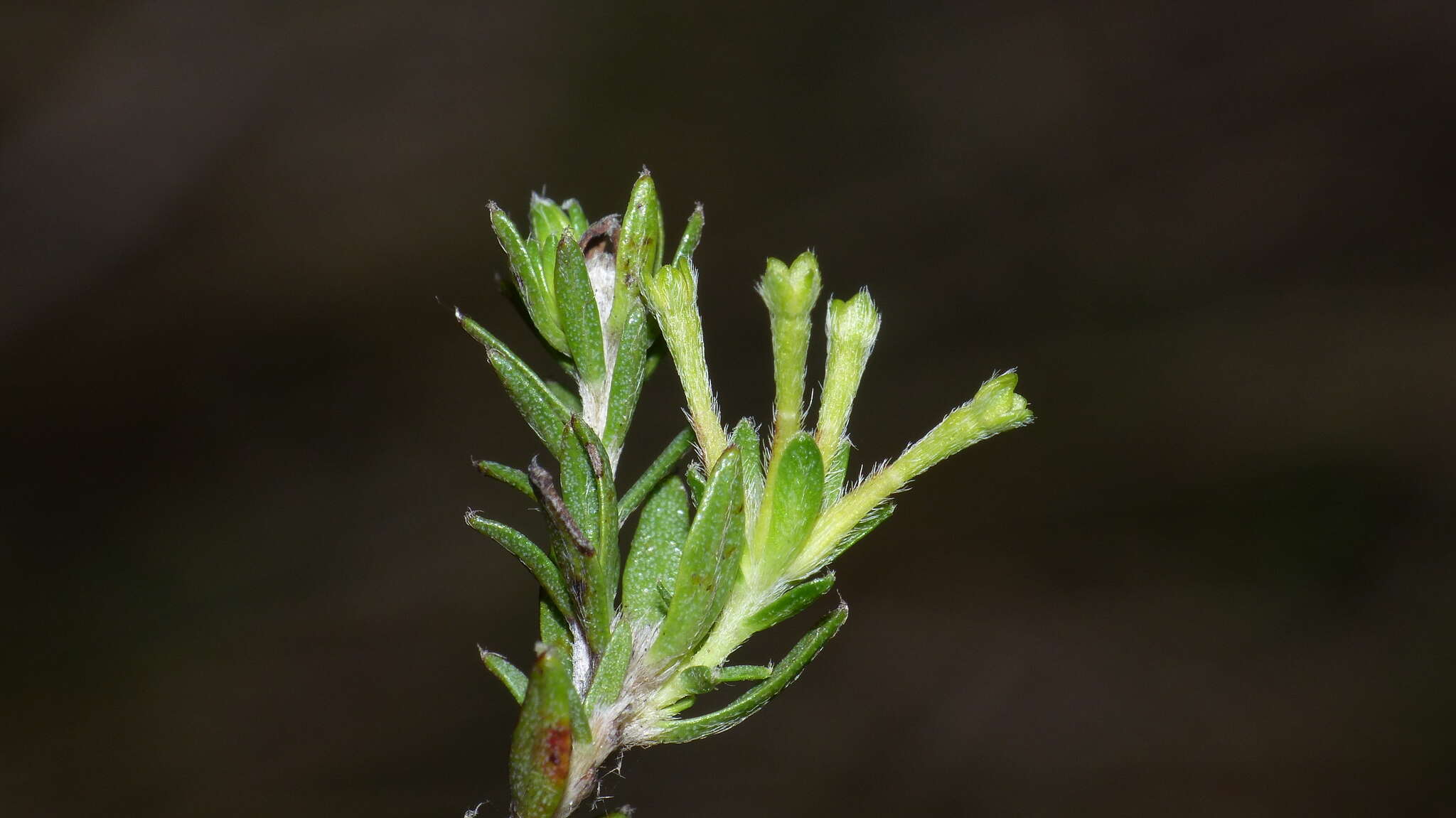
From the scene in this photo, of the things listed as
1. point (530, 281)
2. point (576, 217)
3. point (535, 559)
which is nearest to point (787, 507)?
point (535, 559)

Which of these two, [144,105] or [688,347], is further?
[144,105]

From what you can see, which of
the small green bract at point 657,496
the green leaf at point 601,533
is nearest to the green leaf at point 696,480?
the small green bract at point 657,496

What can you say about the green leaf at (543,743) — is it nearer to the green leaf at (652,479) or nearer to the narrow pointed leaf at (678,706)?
the narrow pointed leaf at (678,706)

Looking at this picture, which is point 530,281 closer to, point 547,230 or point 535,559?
point 547,230

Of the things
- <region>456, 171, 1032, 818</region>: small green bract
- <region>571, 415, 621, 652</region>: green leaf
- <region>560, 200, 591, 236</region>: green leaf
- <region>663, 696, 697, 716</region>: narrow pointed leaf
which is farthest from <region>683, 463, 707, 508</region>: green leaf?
<region>560, 200, 591, 236</region>: green leaf

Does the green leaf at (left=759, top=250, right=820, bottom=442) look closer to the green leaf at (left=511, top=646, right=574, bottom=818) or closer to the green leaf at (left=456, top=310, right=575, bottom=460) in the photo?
the green leaf at (left=456, top=310, right=575, bottom=460)

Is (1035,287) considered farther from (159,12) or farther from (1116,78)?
(159,12)

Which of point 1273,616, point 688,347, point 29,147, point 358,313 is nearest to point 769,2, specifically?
point 358,313
